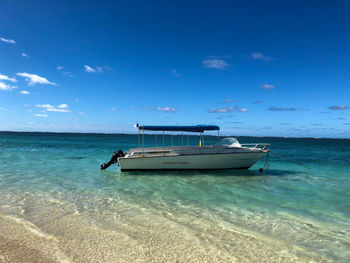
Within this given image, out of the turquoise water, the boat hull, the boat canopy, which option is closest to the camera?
the turquoise water

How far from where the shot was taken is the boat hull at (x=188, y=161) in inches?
536

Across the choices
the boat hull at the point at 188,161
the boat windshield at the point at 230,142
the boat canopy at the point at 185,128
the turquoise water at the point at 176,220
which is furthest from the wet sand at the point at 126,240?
the boat windshield at the point at 230,142

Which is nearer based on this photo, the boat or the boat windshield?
the boat

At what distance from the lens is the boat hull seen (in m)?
13.6

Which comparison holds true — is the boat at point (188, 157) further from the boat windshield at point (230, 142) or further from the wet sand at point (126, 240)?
the wet sand at point (126, 240)

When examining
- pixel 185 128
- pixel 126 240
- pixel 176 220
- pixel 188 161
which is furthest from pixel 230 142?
pixel 126 240

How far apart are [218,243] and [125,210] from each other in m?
3.31

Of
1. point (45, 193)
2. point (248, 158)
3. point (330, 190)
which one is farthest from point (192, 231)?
point (248, 158)

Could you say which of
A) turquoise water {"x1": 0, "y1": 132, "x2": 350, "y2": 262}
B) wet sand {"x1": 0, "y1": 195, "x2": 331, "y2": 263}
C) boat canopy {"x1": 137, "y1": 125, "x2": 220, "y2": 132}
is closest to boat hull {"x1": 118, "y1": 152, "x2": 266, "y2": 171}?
boat canopy {"x1": 137, "y1": 125, "x2": 220, "y2": 132}

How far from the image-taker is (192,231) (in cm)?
542

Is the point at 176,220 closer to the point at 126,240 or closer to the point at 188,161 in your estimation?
the point at 126,240

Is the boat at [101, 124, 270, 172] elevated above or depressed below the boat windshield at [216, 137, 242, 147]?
below

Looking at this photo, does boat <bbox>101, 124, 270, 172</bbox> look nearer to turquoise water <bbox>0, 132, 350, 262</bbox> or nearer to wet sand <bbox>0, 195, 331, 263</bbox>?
turquoise water <bbox>0, 132, 350, 262</bbox>

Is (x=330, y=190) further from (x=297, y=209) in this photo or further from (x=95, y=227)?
(x=95, y=227)
